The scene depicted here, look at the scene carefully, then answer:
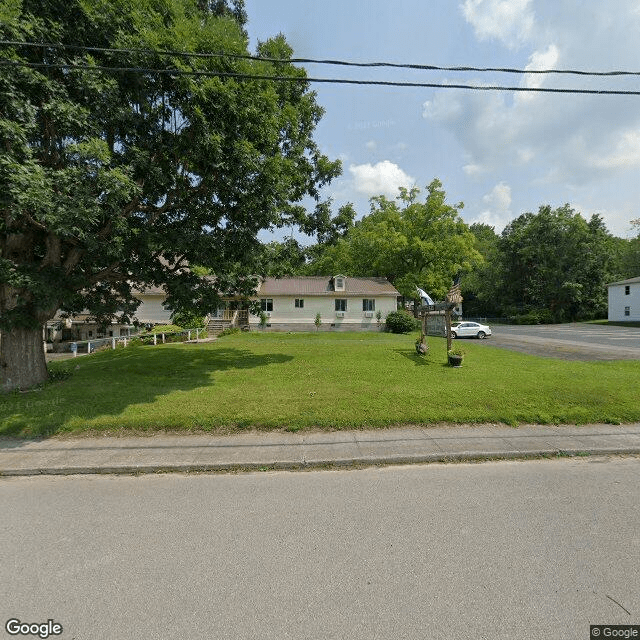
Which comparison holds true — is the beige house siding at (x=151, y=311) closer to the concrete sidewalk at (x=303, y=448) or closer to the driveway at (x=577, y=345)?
the concrete sidewalk at (x=303, y=448)

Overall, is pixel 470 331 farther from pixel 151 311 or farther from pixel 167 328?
pixel 151 311

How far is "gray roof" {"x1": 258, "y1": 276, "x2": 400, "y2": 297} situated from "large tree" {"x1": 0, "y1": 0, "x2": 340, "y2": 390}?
19.3m

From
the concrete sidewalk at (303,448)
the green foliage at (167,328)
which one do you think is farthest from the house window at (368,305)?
the concrete sidewalk at (303,448)

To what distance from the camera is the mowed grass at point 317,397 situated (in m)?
5.84

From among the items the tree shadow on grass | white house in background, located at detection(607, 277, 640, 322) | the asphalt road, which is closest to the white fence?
the tree shadow on grass

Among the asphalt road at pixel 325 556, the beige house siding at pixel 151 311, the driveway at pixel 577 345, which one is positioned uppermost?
the beige house siding at pixel 151 311

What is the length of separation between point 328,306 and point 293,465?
24.7 meters

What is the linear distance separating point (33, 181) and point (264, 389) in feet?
18.5

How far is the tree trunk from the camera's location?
7.75 meters

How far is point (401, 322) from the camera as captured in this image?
26062 mm

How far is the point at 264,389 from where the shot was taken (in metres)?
7.72

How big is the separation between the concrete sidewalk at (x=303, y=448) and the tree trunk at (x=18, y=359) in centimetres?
332

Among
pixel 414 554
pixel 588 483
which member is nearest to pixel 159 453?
pixel 414 554

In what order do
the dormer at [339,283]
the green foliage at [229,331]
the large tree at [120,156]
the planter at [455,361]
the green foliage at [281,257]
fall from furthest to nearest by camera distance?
the dormer at [339,283]
the green foliage at [229,331]
the green foliage at [281,257]
the planter at [455,361]
the large tree at [120,156]
